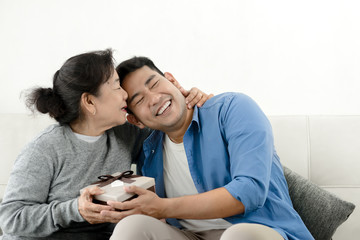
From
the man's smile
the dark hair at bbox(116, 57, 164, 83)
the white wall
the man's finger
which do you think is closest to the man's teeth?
the man's smile

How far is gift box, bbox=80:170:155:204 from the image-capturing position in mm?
1100

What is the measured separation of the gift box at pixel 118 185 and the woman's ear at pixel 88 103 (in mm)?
270

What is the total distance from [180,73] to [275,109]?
2.07ft

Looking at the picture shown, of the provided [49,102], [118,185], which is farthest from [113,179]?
[49,102]

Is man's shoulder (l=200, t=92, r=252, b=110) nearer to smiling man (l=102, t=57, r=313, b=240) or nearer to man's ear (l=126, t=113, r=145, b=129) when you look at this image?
smiling man (l=102, t=57, r=313, b=240)

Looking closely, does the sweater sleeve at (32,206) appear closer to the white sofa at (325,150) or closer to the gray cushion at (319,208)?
the gray cushion at (319,208)

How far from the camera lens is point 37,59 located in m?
2.18

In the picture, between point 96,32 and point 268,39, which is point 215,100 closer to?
point 268,39

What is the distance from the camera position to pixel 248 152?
114 centimetres

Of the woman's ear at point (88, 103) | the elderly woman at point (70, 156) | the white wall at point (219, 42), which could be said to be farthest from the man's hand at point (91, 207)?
the white wall at point (219, 42)

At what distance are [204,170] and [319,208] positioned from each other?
53 centimetres

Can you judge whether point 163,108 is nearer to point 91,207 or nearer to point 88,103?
point 88,103

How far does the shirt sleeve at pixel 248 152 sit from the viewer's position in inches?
43.3

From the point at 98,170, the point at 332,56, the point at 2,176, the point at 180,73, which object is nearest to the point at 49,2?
the point at 180,73
